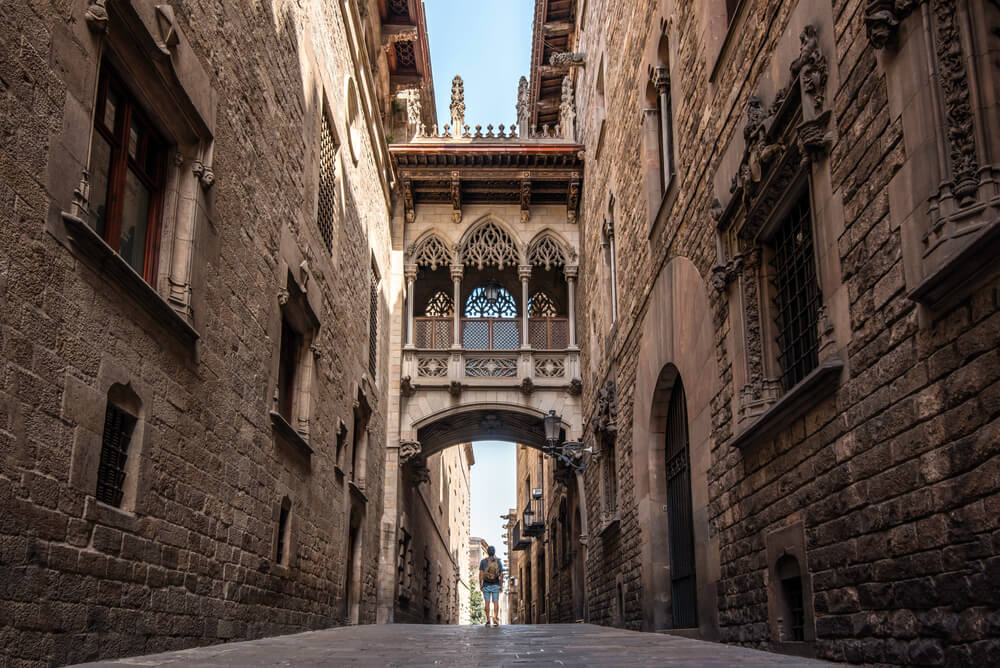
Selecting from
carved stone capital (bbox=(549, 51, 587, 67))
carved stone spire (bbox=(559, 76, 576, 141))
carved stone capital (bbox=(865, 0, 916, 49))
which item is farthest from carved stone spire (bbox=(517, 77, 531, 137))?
carved stone capital (bbox=(865, 0, 916, 49))

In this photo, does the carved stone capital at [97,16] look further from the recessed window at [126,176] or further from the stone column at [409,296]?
the stone column at [409,296]

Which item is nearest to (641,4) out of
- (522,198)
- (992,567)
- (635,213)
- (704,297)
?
(635,213)

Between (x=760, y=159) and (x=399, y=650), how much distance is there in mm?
4652

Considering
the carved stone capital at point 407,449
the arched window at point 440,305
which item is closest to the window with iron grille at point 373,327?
the carved stone capital at point 407,449

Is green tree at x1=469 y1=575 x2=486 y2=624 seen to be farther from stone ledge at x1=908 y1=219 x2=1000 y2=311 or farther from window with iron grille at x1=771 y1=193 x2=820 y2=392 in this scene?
stone ledge at x1=908 y1=219 x2=1000 y2=311

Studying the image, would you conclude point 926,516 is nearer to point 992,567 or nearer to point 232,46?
point 992,567

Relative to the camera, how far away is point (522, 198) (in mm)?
21891

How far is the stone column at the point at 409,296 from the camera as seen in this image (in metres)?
21.4

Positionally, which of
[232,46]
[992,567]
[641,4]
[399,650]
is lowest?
[399,650]

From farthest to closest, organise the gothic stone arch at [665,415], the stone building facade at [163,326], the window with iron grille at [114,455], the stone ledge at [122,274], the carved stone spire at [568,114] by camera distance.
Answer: the carved stone spire at [568,114], the gothic stone arch at [665,415], the window with iron grille at [114,455], the stone ledge at [122,274], the stone building facade at [163,326]

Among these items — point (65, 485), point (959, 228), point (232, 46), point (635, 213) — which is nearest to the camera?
point (959, 228)

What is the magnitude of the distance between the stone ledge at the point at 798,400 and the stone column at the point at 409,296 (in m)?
14.5

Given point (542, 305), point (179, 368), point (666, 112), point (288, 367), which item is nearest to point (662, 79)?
point (666, 112)

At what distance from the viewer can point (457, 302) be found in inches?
848
